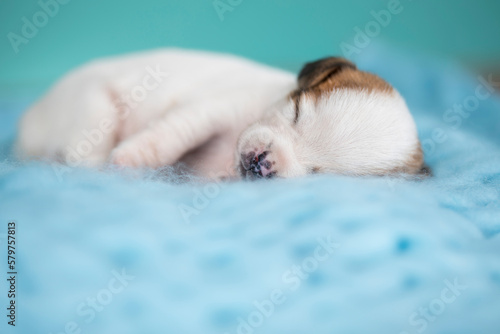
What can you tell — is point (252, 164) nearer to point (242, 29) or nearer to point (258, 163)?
point (258, 163)

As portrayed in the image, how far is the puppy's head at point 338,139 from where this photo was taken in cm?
149

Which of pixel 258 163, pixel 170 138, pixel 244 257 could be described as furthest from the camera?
pixel 170 138

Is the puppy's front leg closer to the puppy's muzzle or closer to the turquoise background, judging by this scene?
the puppy's muzzle

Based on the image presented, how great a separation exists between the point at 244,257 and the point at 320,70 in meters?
1.01

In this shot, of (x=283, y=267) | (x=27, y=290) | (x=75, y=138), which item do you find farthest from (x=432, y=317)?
(x=75, y=138)

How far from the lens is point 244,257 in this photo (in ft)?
3.37

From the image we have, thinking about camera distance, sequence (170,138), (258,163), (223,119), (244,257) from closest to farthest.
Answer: (244,257)
(258,163)
(170,138)
(223,119)

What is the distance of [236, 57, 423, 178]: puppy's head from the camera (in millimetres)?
1492

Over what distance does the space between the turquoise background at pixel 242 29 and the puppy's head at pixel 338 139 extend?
2.46m

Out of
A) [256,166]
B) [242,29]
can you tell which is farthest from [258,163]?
[242,29]

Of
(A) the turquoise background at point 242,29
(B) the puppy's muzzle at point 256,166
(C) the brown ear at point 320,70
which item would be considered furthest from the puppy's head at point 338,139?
(A) the turquoise background at point 242,29

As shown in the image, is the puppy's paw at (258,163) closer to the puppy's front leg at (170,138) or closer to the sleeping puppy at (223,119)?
the sleeping puppy at (223,119)

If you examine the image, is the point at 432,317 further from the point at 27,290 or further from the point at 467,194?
the point at 27,290

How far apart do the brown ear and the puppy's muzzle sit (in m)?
0.40
